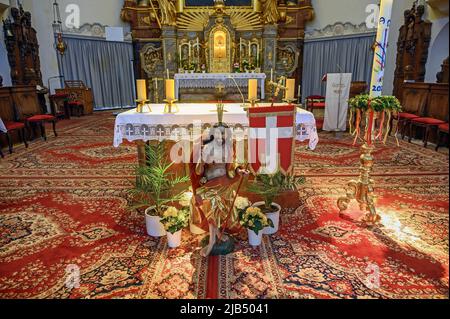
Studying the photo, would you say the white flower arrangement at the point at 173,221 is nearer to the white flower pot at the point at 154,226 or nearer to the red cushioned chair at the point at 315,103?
the white flower pot at the point at 154,226

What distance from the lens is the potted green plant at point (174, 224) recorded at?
285 cm

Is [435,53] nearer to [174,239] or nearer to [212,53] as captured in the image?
[212,53]

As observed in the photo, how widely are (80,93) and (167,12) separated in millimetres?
5077

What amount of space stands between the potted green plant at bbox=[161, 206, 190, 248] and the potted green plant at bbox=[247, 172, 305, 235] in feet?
2.62

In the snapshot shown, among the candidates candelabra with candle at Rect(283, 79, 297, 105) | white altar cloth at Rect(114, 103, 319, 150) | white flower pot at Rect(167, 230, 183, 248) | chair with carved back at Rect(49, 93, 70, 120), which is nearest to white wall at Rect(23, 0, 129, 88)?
chair with carved back at Rect(49, 93, 70, 120)

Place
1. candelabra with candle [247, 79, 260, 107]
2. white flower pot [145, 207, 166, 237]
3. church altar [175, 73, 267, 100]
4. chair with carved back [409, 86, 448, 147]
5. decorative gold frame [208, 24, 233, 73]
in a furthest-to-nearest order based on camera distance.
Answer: decorative gold frame [208, 24, 233, 73] < church altar [175, 73, 267, 100] < chair with carved back [409, 86, 448, 147] < candelabra with candle [247, 79, 260, 107] < white flower pot [145, 207, 166, 237]

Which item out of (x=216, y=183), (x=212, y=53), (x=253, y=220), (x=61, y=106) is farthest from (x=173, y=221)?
(x=212, y=53)

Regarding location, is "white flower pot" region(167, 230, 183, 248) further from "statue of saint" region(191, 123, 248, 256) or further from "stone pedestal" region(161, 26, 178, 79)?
"stone pedestal" region(161, 26, 178, 79)

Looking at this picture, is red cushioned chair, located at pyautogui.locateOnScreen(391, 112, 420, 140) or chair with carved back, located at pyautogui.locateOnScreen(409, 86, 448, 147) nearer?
chair with carved back, located at pyautogui.locateOnScreen(409, 86, 448, 147)

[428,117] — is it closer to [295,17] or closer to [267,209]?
[267,209]

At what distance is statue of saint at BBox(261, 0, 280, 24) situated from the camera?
42.9 ft

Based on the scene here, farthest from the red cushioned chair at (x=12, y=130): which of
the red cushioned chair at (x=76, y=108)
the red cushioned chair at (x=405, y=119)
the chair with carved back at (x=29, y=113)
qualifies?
the red cushioned chair at (x=405, y=119)

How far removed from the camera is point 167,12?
13133 millimetres

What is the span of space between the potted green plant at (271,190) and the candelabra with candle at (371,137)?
2.30 ft
